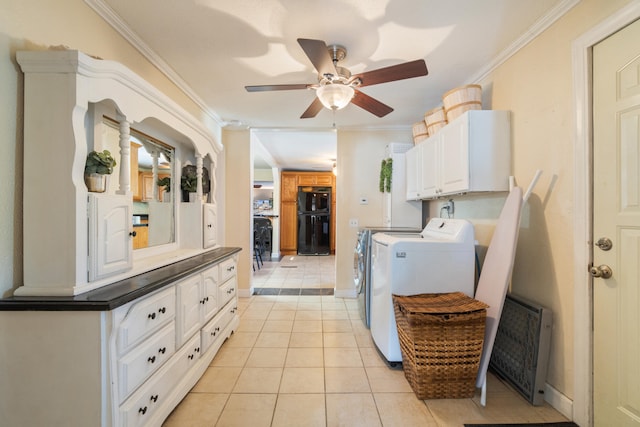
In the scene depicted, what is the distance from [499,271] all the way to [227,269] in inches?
81.2

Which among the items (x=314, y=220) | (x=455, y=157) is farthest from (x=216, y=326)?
(x=314, y=220)

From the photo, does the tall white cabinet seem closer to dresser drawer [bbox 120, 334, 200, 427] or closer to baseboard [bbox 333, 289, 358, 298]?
dresser drawer [bbox 120, 334, 200, 427]

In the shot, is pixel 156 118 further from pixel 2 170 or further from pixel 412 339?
pixel 412 339

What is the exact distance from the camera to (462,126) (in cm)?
198

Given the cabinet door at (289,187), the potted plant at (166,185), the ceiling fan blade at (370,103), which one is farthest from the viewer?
the cabinet door at (289,187)

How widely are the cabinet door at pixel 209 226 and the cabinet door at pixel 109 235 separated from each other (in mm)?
865

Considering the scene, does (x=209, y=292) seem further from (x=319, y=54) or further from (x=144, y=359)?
(x=319, y=54)

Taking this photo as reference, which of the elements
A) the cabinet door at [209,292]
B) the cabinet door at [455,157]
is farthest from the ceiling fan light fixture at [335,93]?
the cabinet door at [209,292]

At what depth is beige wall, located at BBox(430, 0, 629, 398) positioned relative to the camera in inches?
57.5

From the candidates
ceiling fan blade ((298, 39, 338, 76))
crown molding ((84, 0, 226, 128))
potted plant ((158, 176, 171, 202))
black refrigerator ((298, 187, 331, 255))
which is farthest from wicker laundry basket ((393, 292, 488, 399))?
black refrigerator ((298, 187, 331, 255))

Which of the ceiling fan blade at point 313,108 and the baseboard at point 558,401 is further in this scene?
the ceiling fan blade at point 313,108

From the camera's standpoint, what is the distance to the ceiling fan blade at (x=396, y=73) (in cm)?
150

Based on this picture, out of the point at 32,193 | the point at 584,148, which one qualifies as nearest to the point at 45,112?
the point at 32,193

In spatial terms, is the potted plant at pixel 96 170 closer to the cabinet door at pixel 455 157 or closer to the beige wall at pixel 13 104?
the beige wall at pixel 13 104
